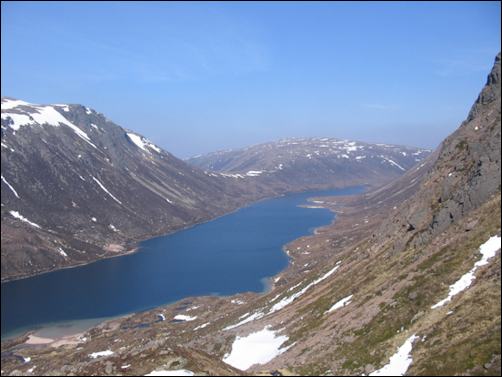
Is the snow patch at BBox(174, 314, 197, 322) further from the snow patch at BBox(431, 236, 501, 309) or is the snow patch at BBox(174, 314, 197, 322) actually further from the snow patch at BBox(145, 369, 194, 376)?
the snow patch at BBox(145, 369, 194, 376)

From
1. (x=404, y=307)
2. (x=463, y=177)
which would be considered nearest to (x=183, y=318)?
(x=463, y=177)

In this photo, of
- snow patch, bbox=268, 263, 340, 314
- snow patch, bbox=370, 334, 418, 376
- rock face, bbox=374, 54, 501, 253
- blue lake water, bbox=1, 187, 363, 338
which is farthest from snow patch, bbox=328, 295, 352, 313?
blue lake water, bbox=1, 187, 363, 338

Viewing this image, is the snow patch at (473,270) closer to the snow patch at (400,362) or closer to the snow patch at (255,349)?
the snow patch at (400,362)

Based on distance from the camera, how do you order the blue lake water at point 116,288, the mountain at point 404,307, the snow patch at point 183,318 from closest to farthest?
the mountain at point 404,307 < the snow patch at point 183,318 < the blue lake water at point 116,288

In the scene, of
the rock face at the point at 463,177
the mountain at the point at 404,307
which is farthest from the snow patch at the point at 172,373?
the rock face at the point at 463,177

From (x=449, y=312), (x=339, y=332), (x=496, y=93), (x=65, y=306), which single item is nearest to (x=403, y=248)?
(x=339, y=332)

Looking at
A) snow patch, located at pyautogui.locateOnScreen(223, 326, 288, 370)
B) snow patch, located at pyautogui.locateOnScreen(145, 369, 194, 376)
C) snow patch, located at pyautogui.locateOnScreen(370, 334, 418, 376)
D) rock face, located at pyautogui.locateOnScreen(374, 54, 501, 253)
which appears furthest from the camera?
rock face, located at pyautogui.locateOnScreen(374, 54, 501, 253)

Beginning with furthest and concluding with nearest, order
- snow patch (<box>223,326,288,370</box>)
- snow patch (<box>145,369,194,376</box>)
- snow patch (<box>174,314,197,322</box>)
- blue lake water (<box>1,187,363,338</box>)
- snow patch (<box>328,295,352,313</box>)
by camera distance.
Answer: blue lake water (<box>1,187,363,338</box>) → snow patch (<box>174,314,197,322</box>) → snow patch (<box>328,295,352,313</box>) → snow patch (<box>223,326,288,370</box>) → snow patch (<box>145,369,194,376</box>)

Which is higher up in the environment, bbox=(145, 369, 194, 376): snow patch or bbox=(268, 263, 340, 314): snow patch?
bbox=(145, 369, 194, 376): snow patch

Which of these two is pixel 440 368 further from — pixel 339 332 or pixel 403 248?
pixel 403 248
